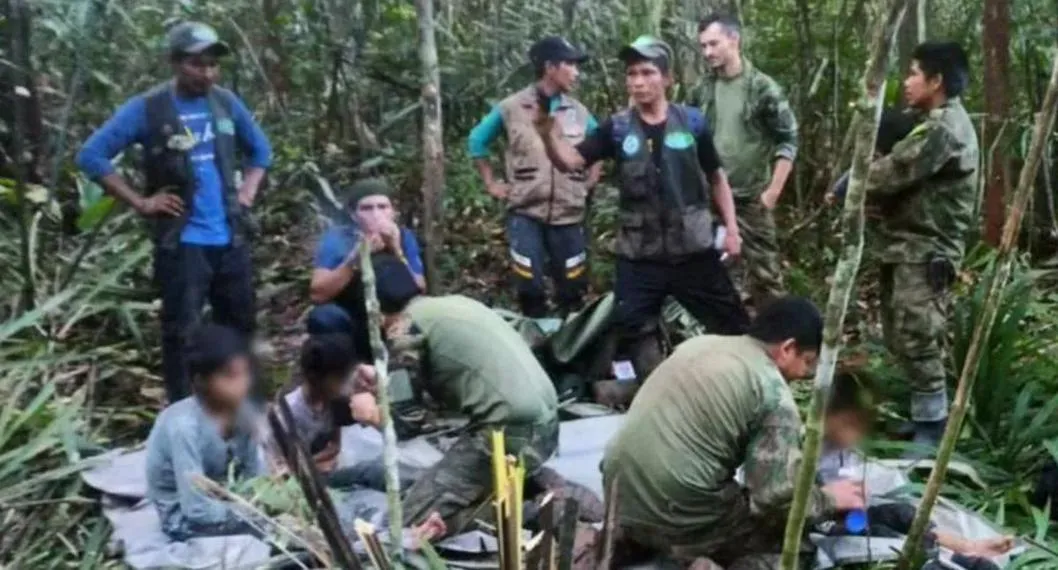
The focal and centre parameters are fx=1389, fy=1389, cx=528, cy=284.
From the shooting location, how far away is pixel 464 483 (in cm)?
465

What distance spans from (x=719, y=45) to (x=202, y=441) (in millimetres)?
3359

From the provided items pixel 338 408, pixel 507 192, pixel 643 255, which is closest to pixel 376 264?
pixel 338 408

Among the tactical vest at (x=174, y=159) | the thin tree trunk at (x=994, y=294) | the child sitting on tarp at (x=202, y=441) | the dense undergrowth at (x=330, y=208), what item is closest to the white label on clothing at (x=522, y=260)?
the dense undergrowth at (x=330, y=208)

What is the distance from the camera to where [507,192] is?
6855mm

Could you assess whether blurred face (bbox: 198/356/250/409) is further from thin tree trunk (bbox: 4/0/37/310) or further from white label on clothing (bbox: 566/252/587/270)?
white label on clothing (bbox: 566/252/587/270)

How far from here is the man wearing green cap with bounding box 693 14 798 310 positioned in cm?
667

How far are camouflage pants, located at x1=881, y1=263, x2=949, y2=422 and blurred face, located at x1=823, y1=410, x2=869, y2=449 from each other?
6.35ft

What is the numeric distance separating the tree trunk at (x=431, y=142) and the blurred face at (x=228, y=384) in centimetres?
218

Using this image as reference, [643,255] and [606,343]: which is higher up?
[643,255]

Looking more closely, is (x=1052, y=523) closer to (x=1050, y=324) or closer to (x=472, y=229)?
(x=1050, y=324)

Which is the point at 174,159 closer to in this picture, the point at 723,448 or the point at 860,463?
the point at 723,448

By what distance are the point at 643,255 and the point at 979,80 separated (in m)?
3.77

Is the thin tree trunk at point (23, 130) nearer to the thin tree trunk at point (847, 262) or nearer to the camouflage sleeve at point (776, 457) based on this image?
the camouflage sleeve at point (776, 457)

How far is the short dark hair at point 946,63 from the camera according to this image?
5.43 m
